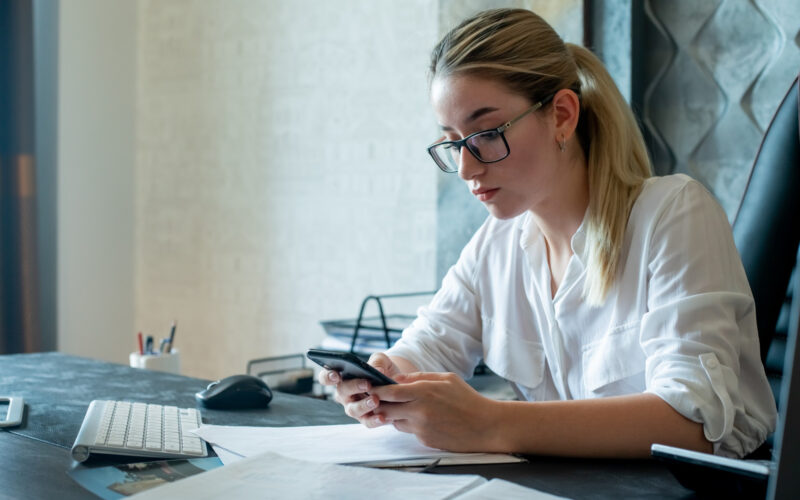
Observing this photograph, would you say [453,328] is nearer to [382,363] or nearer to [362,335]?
[382,363]

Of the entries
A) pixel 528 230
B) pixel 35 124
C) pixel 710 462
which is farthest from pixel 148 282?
pixel 710 462

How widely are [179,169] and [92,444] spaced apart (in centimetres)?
237

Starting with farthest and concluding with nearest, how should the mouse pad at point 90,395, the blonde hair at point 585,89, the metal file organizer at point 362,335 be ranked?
1. the metal file organizer at point 362,335
2. the blonde hair at point 585,89
3. the mouse pad at point 90,395

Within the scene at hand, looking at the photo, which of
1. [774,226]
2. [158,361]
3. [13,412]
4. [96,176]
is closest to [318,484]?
[13,412]

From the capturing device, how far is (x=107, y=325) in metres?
3.27

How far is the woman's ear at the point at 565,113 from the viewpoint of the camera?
1282 millimetres

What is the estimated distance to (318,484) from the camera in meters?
0.78

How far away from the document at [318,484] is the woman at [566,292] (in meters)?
0.15

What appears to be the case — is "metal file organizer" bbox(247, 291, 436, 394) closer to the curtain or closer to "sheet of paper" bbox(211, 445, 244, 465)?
"sheet of paper" bbox(211, 445, 244, 465)

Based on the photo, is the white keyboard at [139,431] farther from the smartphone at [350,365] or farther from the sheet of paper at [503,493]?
the sheet of paper at [503,493]

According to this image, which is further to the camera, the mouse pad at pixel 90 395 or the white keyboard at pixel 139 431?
the mouse pad at pixel 90 395

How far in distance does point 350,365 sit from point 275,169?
198 cm

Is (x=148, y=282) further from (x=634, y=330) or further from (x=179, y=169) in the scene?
(x=634, y=330)

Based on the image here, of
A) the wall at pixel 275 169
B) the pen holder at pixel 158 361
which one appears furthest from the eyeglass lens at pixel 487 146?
the wall at pixel 275 169
